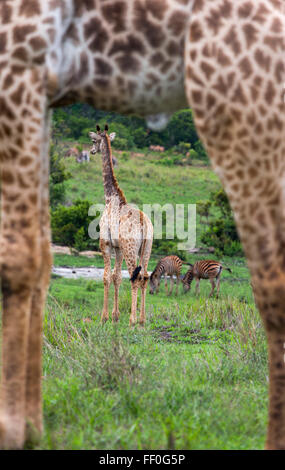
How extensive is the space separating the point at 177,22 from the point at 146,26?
0.44 feet

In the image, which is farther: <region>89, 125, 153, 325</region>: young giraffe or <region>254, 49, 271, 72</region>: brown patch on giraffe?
<region>89, 125, 153, 325</region>: young giraffe

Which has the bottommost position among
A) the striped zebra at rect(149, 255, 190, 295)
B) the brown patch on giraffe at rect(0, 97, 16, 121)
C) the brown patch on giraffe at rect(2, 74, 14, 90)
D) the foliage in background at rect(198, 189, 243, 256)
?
the striped zebra at rect(149, 255, 190, 295)

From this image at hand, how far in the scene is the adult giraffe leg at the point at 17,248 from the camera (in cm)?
261

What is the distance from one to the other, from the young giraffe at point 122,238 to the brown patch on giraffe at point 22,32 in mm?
7068

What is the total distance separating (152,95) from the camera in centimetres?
264

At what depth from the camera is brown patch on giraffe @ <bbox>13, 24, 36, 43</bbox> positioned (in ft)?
8.30

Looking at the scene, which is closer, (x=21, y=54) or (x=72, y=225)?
(x=21, y=54)

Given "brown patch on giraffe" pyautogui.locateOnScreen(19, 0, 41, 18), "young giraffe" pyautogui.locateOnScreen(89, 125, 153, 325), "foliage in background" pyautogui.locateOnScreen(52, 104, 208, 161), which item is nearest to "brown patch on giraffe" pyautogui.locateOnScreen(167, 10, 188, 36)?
"brown patch on giraffe" pyautogui.locateOnScreen(19, 0, 41, 18)

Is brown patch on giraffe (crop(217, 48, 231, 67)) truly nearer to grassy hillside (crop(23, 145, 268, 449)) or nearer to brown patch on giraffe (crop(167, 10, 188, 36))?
brown patch on giraffe (crop(167, 10, 188, 36))

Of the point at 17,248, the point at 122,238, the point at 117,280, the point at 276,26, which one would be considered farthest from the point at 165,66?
the point at 117,280

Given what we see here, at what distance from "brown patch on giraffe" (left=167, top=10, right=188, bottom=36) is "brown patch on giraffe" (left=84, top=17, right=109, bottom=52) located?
0.28 meters

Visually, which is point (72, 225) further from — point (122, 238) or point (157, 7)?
point (157, 7)

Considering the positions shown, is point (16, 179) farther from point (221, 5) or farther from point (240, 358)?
point (240, 358)

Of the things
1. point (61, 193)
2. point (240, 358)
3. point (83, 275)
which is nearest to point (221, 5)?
point (240, 358)
